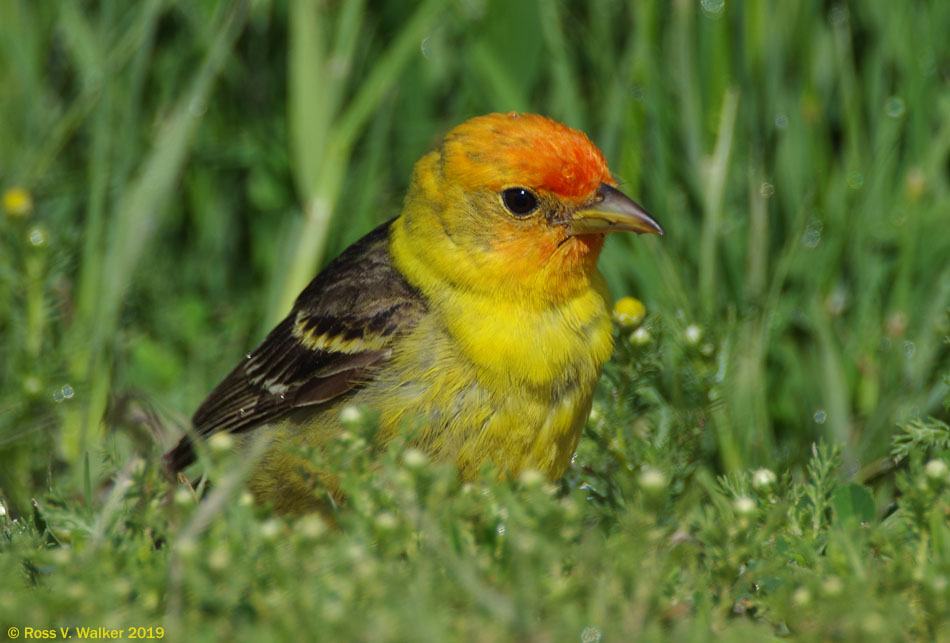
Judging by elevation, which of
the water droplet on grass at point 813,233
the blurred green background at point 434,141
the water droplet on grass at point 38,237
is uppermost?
the water droplet on grass at point 38,237

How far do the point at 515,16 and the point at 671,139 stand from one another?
0.81 meters

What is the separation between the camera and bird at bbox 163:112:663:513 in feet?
9.21

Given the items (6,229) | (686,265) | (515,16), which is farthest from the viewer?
(515,16)

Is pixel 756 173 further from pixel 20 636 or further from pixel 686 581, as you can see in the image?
pixel 20 636

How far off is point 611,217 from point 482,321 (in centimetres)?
45

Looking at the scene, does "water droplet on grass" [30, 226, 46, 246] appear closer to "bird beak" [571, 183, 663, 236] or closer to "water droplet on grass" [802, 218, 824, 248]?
"bird beak" [571, 183, 663, 236]

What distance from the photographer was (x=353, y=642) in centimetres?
166

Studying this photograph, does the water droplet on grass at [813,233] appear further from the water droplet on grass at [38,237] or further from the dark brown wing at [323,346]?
the water droplet on grass at [38,237]

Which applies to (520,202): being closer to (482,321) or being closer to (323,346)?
(482,321)

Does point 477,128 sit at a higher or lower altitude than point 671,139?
higher

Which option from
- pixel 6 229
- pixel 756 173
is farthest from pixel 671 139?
pixel 6 229

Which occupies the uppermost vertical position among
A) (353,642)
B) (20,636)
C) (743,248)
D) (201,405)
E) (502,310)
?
(20,636)

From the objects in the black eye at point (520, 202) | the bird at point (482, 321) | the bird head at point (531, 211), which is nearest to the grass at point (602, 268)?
the bird at point (482, 321)

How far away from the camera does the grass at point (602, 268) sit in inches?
74.7
